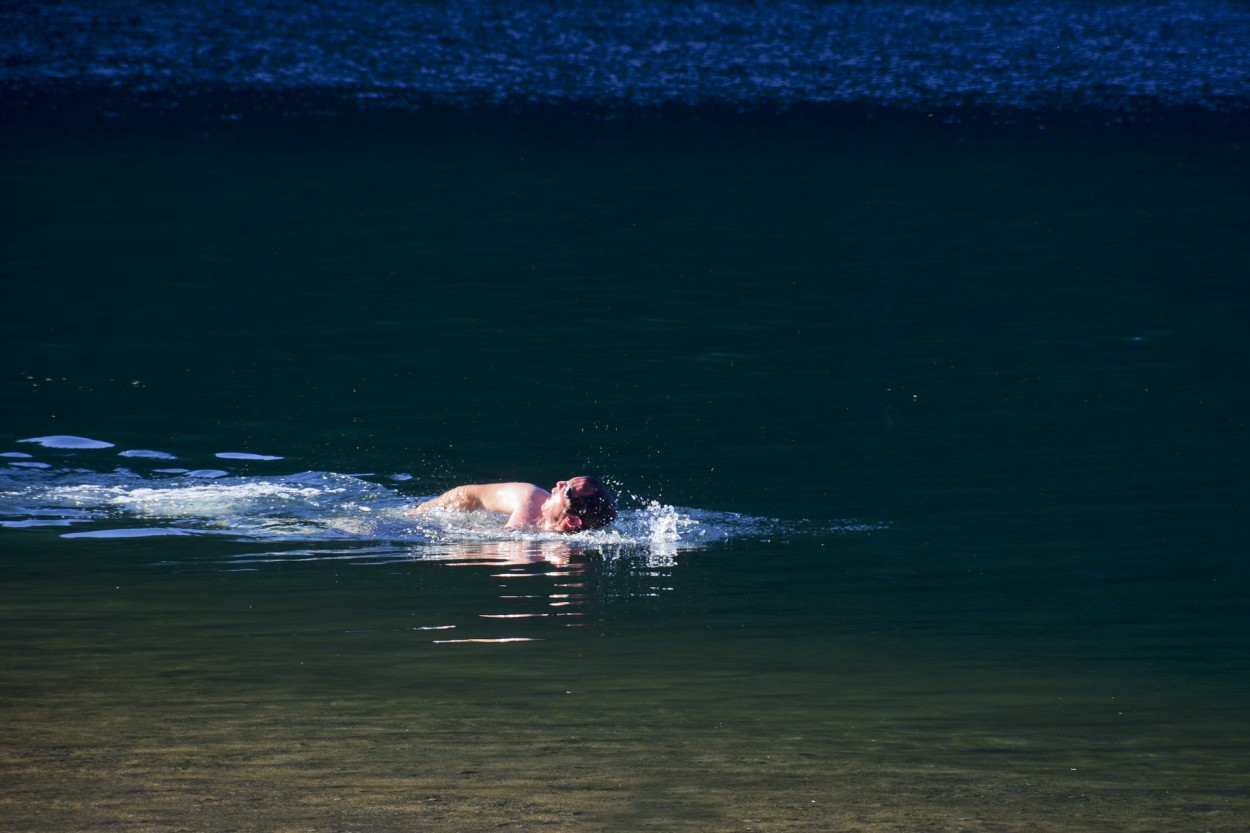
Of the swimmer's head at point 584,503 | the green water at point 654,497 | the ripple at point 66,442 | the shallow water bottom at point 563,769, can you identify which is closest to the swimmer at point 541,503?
the swimmer's head at point 584,503

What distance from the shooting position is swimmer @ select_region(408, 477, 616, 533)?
1532 cm

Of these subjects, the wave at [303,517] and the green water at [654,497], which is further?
the wave at [303,517]

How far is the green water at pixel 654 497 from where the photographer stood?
9.73m

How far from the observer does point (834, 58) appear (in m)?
69.9

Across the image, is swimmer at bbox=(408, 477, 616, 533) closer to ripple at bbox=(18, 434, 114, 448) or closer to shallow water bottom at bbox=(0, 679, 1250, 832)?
ripple at bbox=(18, 434, 114, 448)

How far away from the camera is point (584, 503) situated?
15.3 meters

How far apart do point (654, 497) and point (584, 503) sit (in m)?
1.79

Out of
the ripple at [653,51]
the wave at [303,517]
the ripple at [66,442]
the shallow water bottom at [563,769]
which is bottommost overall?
the shallow water bottom at [563,769]

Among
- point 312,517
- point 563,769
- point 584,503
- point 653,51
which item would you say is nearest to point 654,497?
point 584,503

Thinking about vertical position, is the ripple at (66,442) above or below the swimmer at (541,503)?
above

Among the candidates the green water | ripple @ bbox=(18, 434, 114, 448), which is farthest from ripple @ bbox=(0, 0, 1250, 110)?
ripple @ bbox=(18, 434, 114, 448)

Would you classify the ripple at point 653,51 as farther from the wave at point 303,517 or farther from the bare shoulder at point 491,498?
the bare shoulder at point 491,498

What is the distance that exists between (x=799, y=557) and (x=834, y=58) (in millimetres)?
57148

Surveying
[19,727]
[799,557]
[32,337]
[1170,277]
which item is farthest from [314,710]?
[1170,277]
